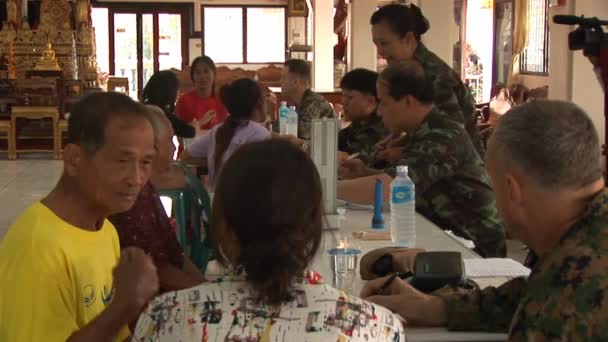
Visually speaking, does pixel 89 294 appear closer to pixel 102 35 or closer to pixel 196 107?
pixel 196 107

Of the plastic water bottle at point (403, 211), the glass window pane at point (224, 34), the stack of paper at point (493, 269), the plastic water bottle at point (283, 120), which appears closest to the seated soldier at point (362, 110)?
the plastic water bottle at point (283, 120)

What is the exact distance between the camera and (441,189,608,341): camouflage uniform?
61.4 inches

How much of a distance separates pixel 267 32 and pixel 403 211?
1909cm

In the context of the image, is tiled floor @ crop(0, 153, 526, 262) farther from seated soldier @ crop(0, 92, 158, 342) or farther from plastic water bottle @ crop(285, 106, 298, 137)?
seated soldier @ crop(0, 92, 158, 342)

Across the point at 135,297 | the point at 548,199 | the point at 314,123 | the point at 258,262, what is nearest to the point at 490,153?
the point at 548,199

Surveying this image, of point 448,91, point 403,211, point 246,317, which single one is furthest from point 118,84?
point 246,317

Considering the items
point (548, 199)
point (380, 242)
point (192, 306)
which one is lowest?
point (380, 242)

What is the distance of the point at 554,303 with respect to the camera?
1590 millimetres

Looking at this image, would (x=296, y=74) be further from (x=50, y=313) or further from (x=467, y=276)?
(x=50, y=313)

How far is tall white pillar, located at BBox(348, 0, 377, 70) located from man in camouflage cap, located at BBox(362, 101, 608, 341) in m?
9.58

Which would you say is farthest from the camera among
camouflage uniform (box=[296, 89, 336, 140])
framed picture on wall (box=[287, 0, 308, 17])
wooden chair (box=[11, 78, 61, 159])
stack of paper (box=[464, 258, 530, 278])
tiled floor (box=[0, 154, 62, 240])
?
framed picture on wall (box=[287, 0, 308, 17])

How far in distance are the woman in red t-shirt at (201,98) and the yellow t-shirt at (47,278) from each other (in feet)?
17.7

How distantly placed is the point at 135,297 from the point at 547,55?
456 inches

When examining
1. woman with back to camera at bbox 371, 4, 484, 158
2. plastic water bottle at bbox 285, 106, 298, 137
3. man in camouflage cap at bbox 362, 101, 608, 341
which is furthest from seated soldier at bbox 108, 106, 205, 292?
plastic water bottle at bbox 285, 106, 298, 137
